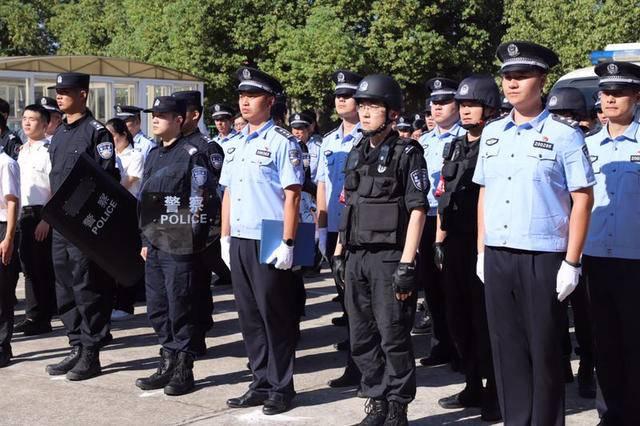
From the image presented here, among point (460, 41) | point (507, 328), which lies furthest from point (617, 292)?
point (460, 41)

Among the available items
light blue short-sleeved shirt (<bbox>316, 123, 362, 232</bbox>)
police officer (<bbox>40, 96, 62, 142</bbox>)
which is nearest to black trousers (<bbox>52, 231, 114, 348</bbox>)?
light blue short-sleeved shirt (<bbox>316, 123, 362, 232</bbox>)

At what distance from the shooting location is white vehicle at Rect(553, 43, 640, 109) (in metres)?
9.44

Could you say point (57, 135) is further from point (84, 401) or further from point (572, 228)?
point (572, 228)

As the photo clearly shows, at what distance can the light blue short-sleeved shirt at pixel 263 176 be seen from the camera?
560 cm

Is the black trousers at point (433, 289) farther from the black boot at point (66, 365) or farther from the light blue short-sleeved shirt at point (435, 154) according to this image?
the black boot at point (66, 365)

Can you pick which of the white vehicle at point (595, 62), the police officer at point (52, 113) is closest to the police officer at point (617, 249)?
the white vehicle at point (595, 62)

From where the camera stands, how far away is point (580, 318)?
629cm

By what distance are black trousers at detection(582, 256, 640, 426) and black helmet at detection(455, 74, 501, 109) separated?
4.30 feet

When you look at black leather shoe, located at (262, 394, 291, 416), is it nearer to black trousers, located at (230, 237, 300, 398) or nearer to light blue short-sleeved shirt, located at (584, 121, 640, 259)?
black trousers, located at (230, 237, 300, 398)

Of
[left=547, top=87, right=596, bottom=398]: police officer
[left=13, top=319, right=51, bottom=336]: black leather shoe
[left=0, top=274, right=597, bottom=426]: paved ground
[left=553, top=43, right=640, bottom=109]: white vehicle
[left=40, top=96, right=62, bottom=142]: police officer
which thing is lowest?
[left=0, top=274, right=597, bottom=426]: paved ground

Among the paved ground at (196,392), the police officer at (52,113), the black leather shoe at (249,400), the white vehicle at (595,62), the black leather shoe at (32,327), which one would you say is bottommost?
the paved ground at (196,392)

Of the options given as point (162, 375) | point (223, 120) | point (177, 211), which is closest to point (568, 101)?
point (177, 211)

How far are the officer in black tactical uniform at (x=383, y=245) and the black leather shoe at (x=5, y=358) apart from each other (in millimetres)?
3174

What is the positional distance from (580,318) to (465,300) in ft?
Result: 3.50
